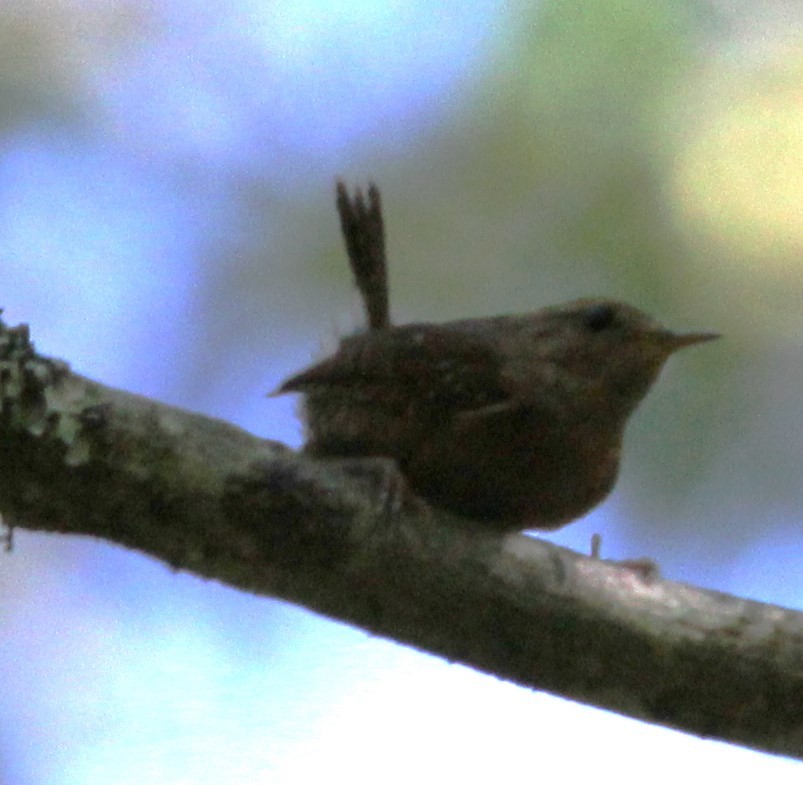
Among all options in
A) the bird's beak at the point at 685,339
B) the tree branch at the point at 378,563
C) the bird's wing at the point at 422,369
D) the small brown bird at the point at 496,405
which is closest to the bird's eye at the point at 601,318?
the small brown bird at the point at 496,405

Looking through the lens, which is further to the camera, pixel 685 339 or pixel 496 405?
pixel 685 339

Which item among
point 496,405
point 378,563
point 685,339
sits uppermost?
point 685,339

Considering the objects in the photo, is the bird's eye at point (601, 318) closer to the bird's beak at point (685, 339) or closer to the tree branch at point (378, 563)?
the bird's beak at point (685, 339)

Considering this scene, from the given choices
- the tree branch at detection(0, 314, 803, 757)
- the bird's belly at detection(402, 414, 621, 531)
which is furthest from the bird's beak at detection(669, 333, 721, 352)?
the tree branch at detection(0, 314, 803, 757)

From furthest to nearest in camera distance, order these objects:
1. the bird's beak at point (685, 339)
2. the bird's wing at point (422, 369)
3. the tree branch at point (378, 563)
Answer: the bird's beak at point (685, 339) → the bird's wing at point (422, 369) → the tree branch at point (378, 563)

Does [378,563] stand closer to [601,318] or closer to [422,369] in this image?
[422,369]

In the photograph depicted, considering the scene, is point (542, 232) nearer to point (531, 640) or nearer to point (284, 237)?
point (284, 237)

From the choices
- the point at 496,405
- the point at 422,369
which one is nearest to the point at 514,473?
the point at 496,405
